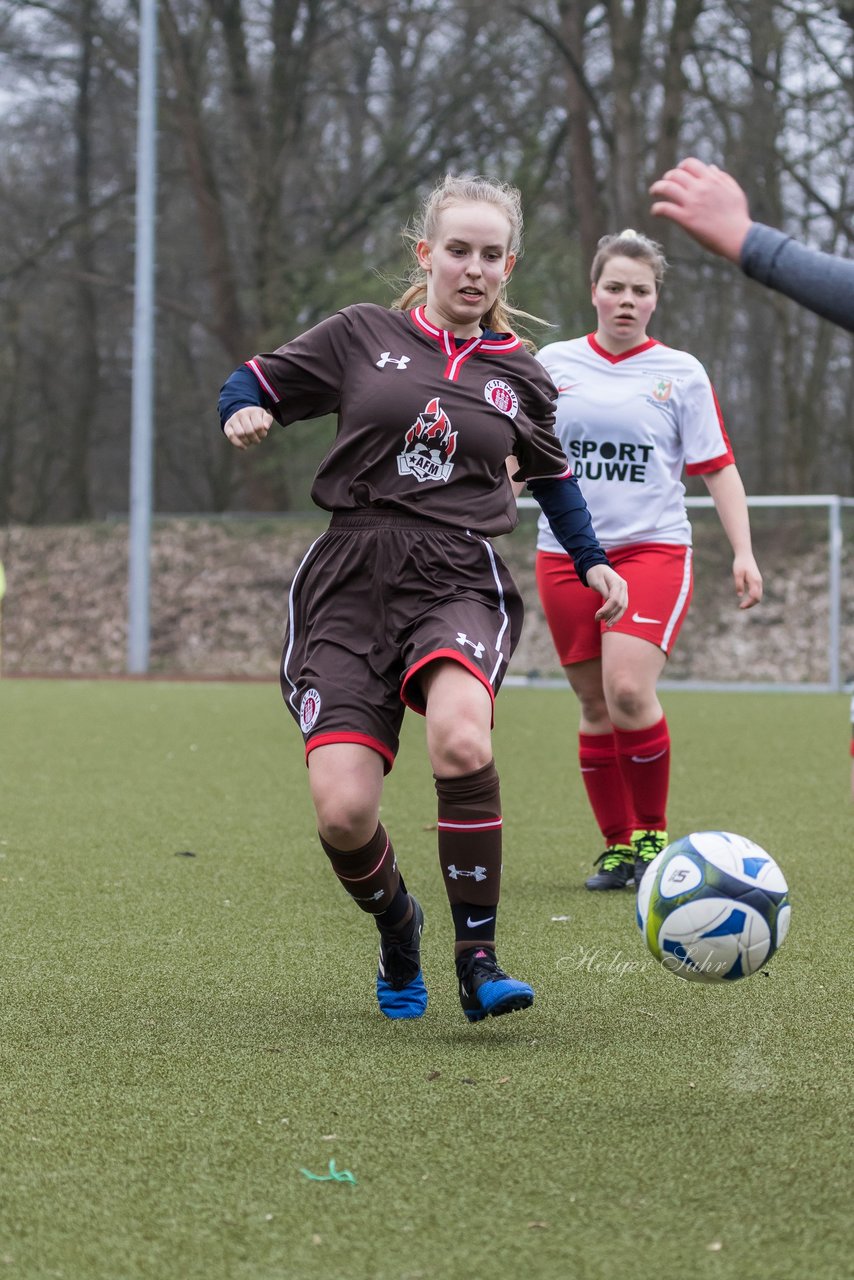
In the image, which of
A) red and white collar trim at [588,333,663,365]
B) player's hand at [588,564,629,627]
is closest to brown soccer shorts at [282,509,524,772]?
player's hand at [588,564,629,627]

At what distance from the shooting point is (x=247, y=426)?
3.61m

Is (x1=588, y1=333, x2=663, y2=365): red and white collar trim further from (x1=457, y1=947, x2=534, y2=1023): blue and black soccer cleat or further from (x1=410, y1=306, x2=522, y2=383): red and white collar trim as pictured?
(x1=457, y1=947, x2=534, y2=1023): blue and black soccer cleat

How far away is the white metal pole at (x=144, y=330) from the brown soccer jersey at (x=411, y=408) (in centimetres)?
1699

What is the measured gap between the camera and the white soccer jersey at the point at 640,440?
5.64 metres

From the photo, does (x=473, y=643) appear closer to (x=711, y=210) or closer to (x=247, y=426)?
(x=247, y=426)

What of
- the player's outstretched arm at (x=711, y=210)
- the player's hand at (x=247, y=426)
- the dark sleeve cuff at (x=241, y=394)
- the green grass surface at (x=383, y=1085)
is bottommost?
the green grass surface at (x=383, y=1085)

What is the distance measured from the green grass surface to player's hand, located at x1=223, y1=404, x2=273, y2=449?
1.34 metres

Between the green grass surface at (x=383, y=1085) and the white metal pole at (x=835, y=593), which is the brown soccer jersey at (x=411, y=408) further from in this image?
the white metal pole at (x=835, y=593)

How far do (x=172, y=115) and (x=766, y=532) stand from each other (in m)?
13.5

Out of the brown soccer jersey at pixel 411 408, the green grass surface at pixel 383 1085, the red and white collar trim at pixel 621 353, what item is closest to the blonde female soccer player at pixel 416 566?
the brown soccer jersey at pixel 411 408

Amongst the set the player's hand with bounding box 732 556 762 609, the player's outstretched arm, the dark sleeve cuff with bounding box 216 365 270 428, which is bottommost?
the player's hand with bounding box 732 556 762 609

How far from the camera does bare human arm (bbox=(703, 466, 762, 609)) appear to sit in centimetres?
487

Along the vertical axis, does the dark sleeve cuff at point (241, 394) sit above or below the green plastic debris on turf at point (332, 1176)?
above

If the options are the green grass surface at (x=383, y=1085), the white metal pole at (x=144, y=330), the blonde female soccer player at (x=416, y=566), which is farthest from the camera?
the white metal pole at (x=144, y=330)
